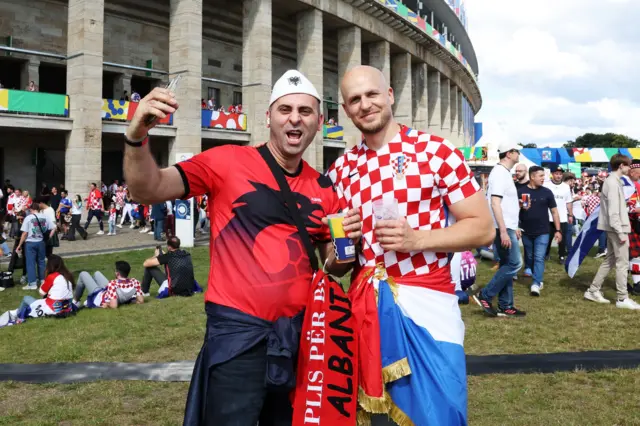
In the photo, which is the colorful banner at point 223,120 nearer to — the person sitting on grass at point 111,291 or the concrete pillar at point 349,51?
the concrete pillar at point 349,51

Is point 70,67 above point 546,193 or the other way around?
above

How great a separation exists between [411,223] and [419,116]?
143 feet

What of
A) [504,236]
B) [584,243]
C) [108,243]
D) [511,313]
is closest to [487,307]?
[511,313]

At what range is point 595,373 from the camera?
5145mm

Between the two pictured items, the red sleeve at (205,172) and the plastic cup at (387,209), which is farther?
the red sleeve at (205,172)

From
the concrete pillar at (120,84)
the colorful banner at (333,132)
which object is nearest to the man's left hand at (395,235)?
the concrete pillar at (120,84)

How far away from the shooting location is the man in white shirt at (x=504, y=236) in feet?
24.1

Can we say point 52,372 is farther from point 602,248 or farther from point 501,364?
point 602,248

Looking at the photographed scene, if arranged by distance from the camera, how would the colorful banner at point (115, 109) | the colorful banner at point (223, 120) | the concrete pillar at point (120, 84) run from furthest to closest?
1. the concrete pillar at point (120, 84)
2. the colorful banner at point (223, 120)
3. the colorful banner at point (115, 109)

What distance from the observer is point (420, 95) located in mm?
44656

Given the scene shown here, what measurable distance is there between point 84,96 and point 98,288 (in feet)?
50.2

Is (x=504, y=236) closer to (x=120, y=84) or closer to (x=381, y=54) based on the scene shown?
(x=120, y=84)

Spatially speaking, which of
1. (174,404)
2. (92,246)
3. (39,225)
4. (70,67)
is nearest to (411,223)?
(174,404)

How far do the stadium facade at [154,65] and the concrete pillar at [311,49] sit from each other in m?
0.06
